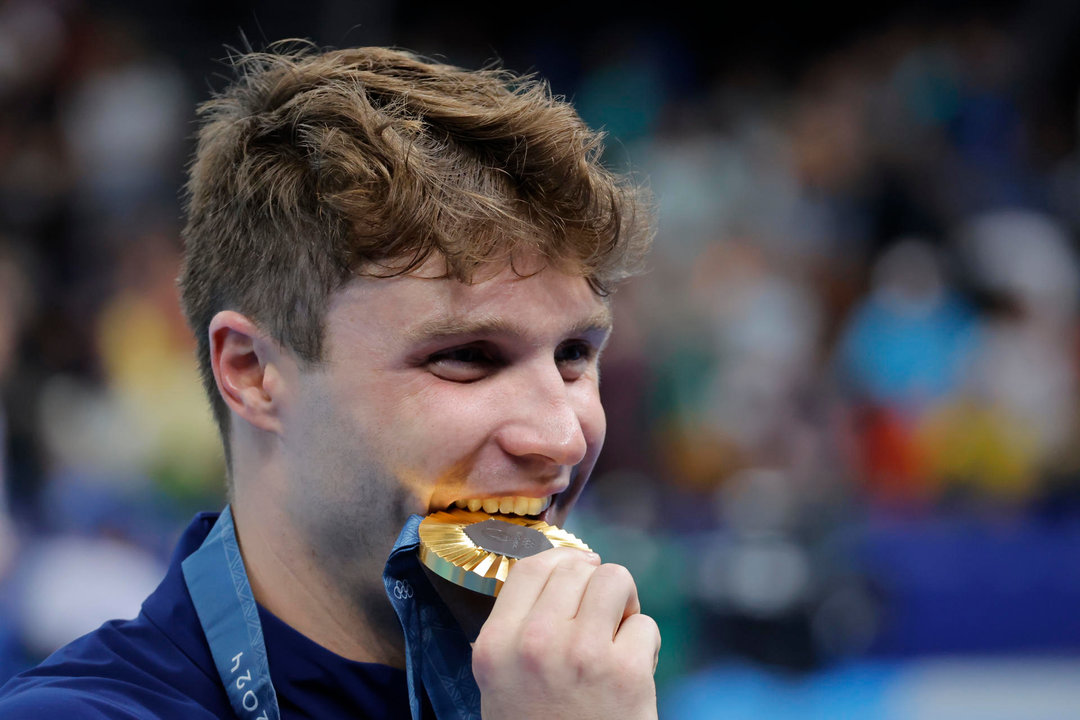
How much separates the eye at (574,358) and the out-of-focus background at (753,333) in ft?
13.2

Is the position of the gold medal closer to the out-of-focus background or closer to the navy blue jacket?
the navy blue jacket

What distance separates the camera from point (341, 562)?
1992 mm

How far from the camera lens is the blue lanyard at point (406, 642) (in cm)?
188

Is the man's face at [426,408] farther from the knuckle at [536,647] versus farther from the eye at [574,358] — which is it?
the knuckle at [536,647]

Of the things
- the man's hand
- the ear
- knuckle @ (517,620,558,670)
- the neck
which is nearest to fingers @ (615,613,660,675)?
the man's hand

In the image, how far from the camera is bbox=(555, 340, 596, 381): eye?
82.6 inches

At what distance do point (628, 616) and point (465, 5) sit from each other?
984 cm

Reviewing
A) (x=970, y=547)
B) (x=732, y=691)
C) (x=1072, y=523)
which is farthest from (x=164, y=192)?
(x=1072, y=523)

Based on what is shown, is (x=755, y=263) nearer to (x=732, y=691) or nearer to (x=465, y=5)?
(x=732, y=691)

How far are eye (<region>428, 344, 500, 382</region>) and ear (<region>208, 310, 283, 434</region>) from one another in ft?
0.96

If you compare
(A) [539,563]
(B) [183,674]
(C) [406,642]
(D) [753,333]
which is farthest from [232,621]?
(D) [753,333]

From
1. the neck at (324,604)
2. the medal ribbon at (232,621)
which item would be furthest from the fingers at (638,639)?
the medal ribbon at (232,621)

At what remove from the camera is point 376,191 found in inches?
74.9

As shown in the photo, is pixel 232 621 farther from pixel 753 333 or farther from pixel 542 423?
pixel 753 333
